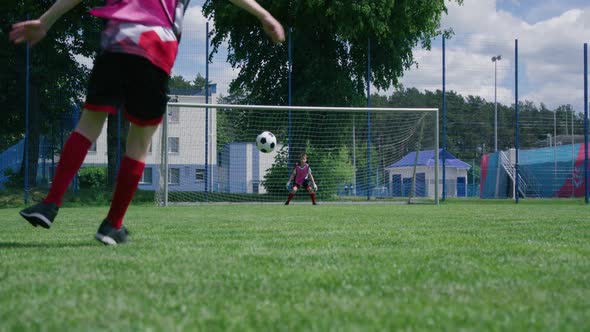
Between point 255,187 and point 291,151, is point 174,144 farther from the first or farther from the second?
point 291,151

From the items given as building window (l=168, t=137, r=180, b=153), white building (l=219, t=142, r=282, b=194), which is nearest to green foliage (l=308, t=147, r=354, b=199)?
white building (l=219, t=142, r=282, b=194)

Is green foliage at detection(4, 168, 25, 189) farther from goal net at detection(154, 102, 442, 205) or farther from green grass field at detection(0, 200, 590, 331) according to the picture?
green grass field at detection(0, 200, 590, 331)

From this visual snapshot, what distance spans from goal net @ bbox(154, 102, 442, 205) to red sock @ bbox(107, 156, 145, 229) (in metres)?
13.1

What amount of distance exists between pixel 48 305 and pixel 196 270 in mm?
887

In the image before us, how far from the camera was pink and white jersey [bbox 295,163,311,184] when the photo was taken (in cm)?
1806

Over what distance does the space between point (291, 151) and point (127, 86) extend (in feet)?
50.1

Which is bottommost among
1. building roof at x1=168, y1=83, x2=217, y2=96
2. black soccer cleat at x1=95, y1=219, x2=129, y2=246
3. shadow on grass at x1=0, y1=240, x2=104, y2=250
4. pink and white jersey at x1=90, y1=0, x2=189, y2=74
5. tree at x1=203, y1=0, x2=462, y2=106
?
shadow on grass at x1=0, y1=240, x2=104, y2=250

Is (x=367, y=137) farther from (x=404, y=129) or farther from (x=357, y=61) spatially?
(x=357, y=61)

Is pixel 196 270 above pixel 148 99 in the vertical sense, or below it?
below

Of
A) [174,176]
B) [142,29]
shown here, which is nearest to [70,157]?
[142,29]

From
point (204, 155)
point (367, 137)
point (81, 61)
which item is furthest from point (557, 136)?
point (81, 61)

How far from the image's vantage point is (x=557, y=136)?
27.7 metres

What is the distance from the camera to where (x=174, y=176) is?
1756cm

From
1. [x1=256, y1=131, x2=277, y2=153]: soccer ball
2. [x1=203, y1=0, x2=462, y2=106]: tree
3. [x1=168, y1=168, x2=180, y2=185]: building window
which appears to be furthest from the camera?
[x1=203, y1=0, x2=462, y2=106]: tree
